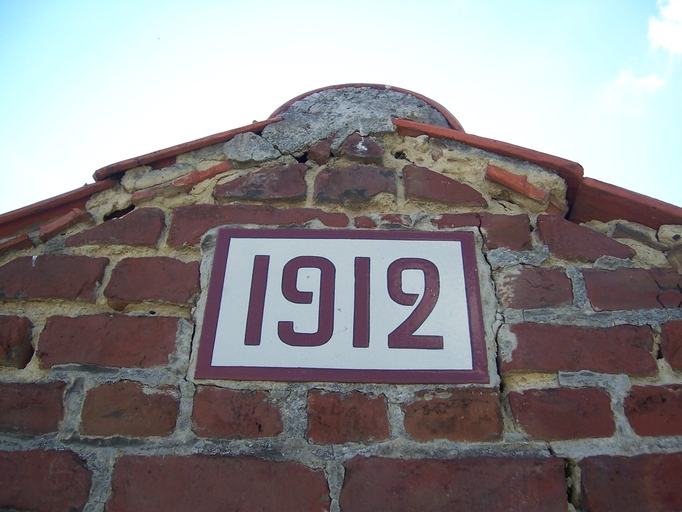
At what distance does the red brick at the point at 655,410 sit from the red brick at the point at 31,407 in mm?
1423

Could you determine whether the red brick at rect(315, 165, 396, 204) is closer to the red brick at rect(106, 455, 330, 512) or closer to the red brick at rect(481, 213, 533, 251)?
the red brick at rect(481, 213, 533, 251)

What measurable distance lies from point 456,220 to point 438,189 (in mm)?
133

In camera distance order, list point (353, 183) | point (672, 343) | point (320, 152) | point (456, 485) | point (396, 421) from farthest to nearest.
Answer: point (320, 152), point (353, 183), point (672, 343), point (396, 421), point (456, 485)

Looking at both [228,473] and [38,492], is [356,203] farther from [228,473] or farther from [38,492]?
[38,492]

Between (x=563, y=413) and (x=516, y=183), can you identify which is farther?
(x=516, y=183)

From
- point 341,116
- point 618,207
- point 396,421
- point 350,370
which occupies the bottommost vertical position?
point 396,421

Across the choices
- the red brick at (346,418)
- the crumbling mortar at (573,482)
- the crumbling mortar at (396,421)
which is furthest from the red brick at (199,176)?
the crumbling mortar at (573,482)

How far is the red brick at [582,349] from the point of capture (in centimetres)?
145

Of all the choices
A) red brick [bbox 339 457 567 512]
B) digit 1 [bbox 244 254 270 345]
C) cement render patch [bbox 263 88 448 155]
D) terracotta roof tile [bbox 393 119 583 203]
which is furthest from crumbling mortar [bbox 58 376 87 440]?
terracotta roof tile [bbox 393 119 583 203]

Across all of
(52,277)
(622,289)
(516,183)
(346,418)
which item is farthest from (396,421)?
→ (52,277)

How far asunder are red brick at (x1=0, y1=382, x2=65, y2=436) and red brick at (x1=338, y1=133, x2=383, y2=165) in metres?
1.12

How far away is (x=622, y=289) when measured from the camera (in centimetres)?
159

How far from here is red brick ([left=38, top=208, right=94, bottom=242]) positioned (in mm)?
1772

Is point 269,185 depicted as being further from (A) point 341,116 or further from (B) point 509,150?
(B) point 509,150
